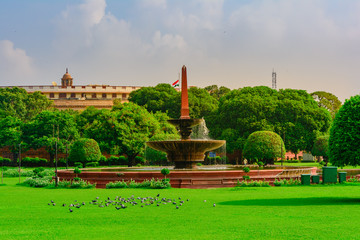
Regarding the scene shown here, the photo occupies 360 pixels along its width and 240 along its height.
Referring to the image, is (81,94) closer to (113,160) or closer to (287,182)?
(113,160)

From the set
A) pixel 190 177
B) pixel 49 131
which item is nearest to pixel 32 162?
pixel 49 131

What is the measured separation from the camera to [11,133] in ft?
199

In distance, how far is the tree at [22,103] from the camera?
81.6 m

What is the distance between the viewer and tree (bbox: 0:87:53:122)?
81.6 meters

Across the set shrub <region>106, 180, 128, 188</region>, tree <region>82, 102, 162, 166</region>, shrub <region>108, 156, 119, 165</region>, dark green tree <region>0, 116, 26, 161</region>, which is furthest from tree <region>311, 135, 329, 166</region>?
shrub <region>106, 180, 128, 188</region>

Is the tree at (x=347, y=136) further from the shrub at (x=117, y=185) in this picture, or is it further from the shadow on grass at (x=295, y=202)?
the shrub at (x=117, y=185)

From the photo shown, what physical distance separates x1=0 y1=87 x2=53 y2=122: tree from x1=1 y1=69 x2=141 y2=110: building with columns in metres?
20.0

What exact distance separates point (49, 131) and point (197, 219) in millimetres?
48981

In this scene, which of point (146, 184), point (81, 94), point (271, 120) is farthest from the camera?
point (81, 94)

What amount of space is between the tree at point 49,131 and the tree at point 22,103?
19.2m

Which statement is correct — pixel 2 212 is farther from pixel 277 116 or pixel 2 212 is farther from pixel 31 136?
pixel 277 116

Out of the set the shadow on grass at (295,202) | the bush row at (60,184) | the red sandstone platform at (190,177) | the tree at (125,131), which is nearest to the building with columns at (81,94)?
the tree at (125,131)

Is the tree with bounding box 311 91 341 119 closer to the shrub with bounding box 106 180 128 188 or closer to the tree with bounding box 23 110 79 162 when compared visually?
the tree with bounding box 23 110 79 162

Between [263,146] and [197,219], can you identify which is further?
[263,146]
